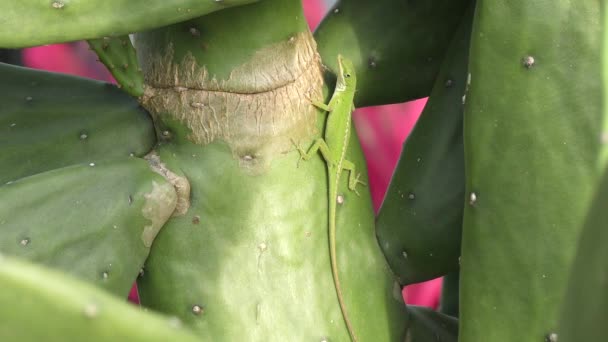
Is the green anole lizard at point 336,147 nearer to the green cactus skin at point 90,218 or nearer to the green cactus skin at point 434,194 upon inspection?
the green cactus skin at point 434,194

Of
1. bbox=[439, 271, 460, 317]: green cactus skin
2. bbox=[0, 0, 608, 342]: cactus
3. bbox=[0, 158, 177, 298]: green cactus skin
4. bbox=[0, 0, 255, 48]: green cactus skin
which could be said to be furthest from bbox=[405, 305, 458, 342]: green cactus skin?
bbox=[0, 0, 255, 48]: green cactus skin

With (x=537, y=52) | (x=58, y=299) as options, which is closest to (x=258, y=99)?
(x=537, y=52)

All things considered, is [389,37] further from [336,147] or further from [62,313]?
[62,313]

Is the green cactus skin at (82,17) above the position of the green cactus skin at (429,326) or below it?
above

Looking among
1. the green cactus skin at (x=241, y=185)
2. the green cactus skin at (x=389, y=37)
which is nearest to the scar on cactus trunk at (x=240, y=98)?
the green cactus skin at (x=241, y=185)

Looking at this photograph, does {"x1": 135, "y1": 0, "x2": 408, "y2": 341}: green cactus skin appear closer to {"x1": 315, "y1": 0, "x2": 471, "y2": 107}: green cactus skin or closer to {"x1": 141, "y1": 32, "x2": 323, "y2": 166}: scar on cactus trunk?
{"x1": 141, "y1": 32, "x2": 323, "y2": 166}: scar on cactus trunk

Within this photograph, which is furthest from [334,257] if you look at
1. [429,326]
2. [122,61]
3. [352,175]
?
[122,61]
